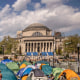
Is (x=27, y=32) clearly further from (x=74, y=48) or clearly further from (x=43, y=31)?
(x=74, y=48)

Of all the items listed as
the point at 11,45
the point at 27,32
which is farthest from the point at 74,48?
the point at 27,32

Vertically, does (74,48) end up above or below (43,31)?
below

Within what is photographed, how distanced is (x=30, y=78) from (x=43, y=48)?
6797 centimetres

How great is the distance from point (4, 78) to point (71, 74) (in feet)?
22.7

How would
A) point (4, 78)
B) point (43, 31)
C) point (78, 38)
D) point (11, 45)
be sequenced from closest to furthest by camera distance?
point (4, 78) < point (78, 38) < point (11, 45) < point (43, 31)

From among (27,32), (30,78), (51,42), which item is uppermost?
(27,32)

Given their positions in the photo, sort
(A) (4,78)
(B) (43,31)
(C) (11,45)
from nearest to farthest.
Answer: (A) (4,78), (C) (11,45), (B) (43,31)

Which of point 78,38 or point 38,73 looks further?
point 78,38

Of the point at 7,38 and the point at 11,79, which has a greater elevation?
the point at 7,38

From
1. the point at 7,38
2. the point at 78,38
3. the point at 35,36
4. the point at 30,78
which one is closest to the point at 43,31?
the point at 35,36

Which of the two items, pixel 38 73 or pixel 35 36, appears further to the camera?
pixel 35 36

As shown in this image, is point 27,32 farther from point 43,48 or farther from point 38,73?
point 38,73

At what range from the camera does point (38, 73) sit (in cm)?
1468

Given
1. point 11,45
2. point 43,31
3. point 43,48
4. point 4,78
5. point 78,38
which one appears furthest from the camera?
point 43,31
